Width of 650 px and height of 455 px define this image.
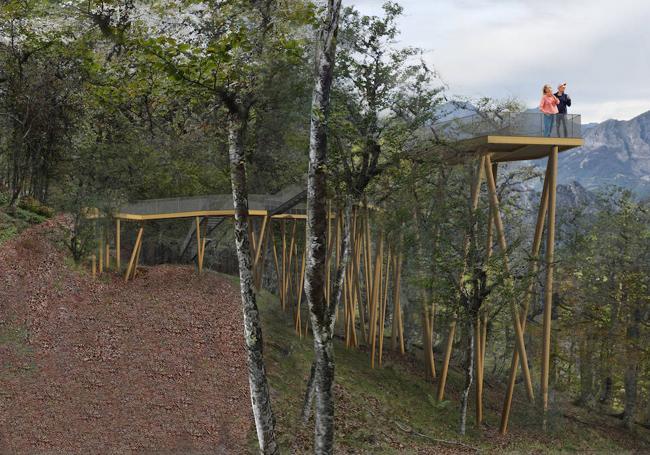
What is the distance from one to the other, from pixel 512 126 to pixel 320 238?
1175 cm

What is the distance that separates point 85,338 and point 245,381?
18.9 ft

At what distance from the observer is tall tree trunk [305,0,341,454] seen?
9.65 meters

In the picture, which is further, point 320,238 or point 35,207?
point 35,207

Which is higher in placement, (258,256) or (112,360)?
(258,256)

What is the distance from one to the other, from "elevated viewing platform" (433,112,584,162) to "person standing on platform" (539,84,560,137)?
1.2 inches

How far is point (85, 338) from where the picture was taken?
20.9m

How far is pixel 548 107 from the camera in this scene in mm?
19266

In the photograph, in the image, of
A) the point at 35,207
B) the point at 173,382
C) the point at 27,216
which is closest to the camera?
the point at 173,382

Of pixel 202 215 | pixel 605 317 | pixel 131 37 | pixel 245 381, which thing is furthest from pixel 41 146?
pixel 605 317

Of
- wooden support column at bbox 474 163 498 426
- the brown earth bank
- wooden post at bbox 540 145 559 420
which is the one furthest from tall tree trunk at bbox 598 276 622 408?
the brown earth bank

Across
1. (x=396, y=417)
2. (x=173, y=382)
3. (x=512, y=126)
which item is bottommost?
(x=396, y=417)

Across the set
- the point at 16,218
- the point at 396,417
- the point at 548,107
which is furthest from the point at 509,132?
the point at 16,218

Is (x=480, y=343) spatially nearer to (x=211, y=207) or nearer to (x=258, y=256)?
(x=258, y=256)

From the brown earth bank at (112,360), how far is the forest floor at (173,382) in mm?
49
